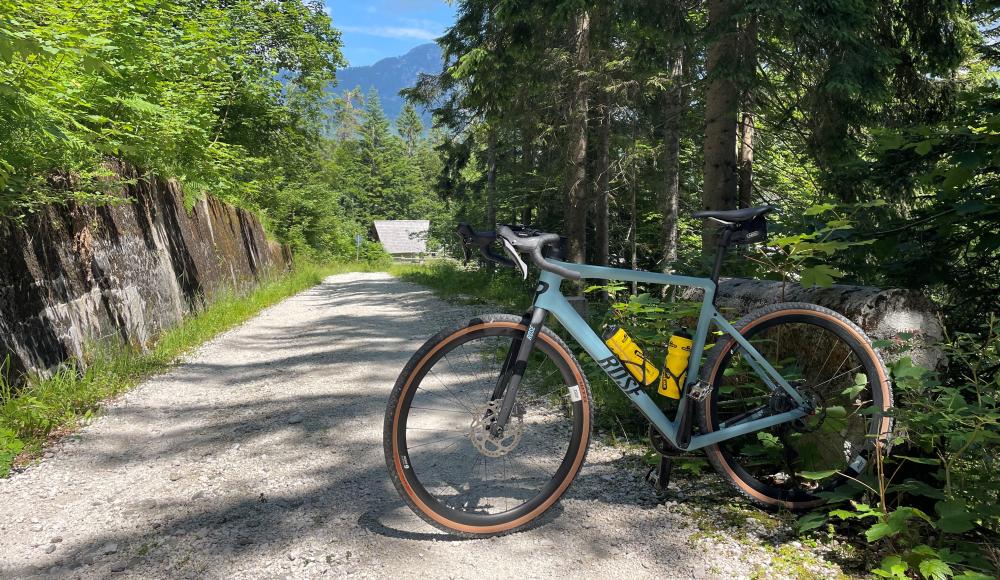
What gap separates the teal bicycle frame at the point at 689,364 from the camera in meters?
2.52

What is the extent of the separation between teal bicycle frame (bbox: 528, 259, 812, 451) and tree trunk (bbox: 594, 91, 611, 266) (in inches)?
393

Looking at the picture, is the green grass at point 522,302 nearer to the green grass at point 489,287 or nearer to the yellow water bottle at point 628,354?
the green grass at point 489,287

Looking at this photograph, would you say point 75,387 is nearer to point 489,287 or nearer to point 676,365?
point 676,365

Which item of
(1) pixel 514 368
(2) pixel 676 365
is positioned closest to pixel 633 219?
(2) pixel 676 365

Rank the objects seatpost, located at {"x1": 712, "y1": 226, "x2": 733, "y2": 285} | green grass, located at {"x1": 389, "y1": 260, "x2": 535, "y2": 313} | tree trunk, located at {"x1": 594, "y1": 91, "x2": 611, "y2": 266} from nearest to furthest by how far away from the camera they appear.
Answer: seatpost, located at {"x1": 712, "y1": 226, "x2": 733, "y2": 285}
green grass, located at {"x1": 389, "y1": 260, "x2": 535, "y2": 313}
tree trunk, located at {"x1": 594, "y1": 91, "x2": 611, "y2": 266}

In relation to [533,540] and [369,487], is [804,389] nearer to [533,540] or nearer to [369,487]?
[533,540]

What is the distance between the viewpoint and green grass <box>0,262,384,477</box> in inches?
136

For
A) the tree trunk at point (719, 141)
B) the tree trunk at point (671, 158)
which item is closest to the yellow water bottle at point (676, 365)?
the tree trunk at point (719, 141)

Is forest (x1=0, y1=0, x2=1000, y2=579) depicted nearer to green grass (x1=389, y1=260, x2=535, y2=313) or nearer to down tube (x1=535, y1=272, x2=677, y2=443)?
down tube (x1=535, y1=272, x2=677, y2=443)

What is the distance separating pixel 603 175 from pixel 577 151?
5.72 feet

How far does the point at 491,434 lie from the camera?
250 cm

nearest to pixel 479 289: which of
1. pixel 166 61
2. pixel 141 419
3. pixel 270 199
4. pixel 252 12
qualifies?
pixel 166 61

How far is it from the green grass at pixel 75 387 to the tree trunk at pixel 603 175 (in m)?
8.52

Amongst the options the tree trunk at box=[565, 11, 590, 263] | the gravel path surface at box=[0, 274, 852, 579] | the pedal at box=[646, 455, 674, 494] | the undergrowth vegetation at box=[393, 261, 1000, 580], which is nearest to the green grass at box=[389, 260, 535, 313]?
the tree trunk at box=[565, 11, 590, 263]
